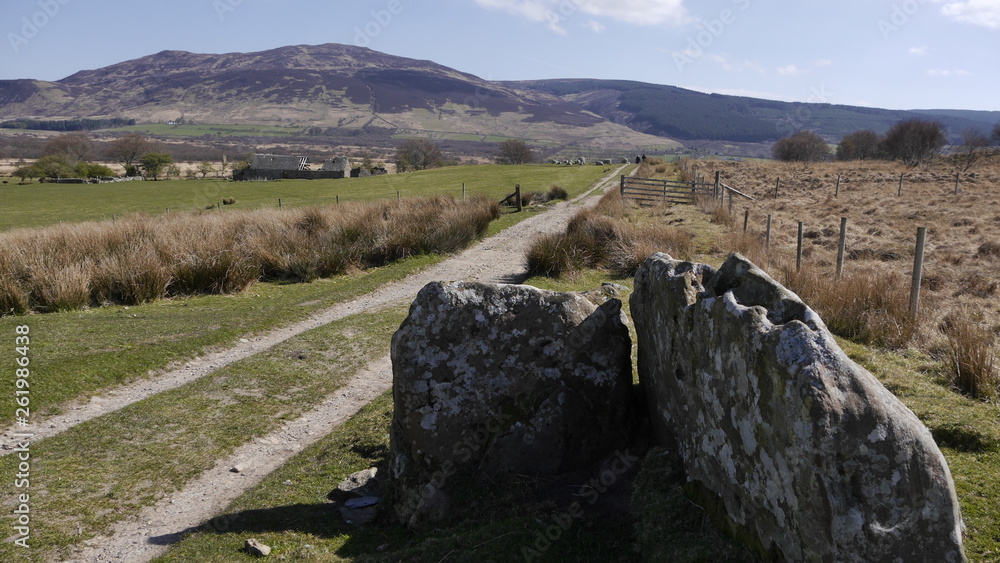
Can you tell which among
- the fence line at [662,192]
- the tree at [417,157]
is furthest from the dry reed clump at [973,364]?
the tree at [417,157]

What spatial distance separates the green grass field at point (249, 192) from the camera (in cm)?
4050

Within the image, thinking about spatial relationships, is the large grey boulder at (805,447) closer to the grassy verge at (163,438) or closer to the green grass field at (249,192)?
the grassy verge at (163,438)

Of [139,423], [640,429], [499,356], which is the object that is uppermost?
[499,356]

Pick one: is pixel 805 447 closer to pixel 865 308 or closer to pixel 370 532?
pixel 370 532

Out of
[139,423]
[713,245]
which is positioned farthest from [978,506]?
[713,245]

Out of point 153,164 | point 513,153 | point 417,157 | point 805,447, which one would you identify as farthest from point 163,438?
point 513,153

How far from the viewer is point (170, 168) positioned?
8119cm

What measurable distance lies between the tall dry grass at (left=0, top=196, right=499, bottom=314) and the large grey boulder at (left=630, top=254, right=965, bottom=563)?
14445mm

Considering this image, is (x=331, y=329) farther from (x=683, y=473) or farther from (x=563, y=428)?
(x=683, y=473)

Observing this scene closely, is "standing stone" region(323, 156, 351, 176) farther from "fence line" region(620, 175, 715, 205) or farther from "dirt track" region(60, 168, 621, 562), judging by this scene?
"dirt track" region(60, 168, 621, 562)

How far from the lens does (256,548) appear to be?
522 centimetres

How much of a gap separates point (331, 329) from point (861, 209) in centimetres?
3065

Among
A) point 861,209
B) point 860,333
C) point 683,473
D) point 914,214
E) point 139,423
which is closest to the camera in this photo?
A: point 683,473

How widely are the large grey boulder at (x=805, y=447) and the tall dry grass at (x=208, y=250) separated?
14445 mm
